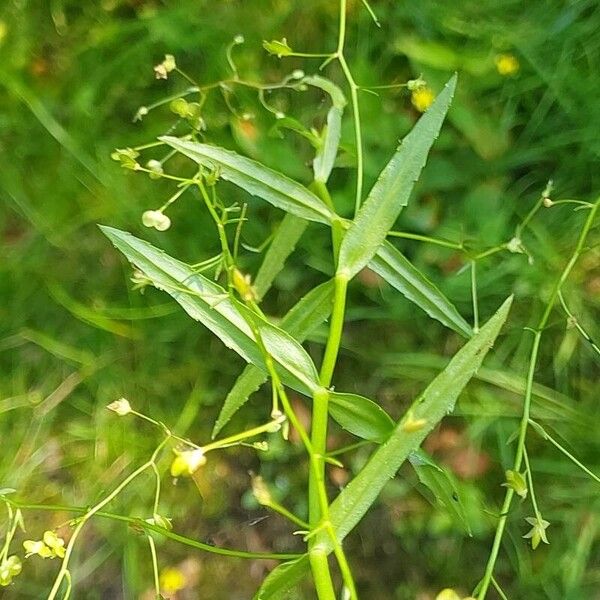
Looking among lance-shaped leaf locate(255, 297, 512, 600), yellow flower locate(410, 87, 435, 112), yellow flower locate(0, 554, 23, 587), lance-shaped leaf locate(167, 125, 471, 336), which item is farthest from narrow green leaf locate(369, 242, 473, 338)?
yellow flower locate(0, 554, 23, 587)

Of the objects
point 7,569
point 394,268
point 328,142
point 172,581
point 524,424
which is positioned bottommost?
point 172,581

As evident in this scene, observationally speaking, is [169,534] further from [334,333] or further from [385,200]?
[385,200]

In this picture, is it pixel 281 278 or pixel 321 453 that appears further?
pixel 281 278

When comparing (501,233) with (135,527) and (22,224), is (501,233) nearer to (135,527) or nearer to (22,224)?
(135,527)

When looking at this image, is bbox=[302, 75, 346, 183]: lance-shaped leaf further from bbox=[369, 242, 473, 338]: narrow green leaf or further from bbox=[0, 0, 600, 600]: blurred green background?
bbox=[0, 0, 600, 600]: blurred green background

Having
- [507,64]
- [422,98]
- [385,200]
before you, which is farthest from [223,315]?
[507,64]

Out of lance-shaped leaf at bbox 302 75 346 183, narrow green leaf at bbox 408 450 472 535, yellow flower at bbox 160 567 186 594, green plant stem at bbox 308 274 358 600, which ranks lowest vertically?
yellow flower at bbox 160 567 186 594

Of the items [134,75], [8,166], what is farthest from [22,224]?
[134,75]
